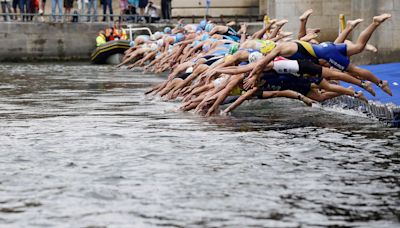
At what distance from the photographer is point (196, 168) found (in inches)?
510

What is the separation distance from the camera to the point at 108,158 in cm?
1382

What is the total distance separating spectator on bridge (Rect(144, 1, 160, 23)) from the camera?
157 ft

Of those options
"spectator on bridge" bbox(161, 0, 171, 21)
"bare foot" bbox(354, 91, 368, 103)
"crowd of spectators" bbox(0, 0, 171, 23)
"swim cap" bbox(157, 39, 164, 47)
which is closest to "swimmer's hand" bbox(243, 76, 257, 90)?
"bare foot" bbox(354, 91, 368, 103)

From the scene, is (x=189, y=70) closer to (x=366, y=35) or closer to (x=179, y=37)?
(x=366, y=35)

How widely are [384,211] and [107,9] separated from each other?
41741 millimetres

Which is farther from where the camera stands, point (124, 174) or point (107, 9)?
point (107, 9)

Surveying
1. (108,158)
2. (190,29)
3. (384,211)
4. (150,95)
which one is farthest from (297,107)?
(190,29)

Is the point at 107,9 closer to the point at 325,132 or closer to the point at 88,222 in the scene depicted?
the point at 325,132

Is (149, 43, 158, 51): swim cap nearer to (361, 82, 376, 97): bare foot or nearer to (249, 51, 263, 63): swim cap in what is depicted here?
(249, 51, 263, 63): swim cap

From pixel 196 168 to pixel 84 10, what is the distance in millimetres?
37496

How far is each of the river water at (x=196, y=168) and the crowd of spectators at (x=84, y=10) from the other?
2530 cm

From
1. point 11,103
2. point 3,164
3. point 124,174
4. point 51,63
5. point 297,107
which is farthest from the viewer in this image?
point 51,63

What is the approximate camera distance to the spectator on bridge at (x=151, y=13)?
47750mm

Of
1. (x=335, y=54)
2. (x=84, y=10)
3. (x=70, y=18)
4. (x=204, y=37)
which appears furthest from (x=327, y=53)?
(x=84, y=10)
